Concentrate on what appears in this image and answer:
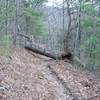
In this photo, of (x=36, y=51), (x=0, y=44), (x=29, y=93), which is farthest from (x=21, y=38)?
(x=29, y=93)

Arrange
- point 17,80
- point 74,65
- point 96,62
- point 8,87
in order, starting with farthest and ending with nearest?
point 96,62 < point 74,65 < point 17,80 < point 8,87

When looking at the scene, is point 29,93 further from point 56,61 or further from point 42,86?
point 56,61

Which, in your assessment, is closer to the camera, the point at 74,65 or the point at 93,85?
the point at 93,85

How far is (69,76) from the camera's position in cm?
1102

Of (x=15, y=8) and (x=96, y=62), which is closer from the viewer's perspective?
(x=15, y=8)

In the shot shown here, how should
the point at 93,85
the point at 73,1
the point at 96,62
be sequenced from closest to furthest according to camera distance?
1. the point at 93,85
2. the point at 96,62
3. the point at 73,1

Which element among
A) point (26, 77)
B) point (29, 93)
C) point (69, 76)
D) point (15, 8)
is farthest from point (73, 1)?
point (29, 93)

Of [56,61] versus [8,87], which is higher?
[8,87]

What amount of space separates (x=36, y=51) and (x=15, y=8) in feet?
11.5

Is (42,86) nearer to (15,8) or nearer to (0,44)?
(0,44)

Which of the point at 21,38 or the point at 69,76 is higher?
the point at 21,38

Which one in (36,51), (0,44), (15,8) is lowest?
(36,51)

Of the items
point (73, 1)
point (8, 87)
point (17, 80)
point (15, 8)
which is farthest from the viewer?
point (73, 1)

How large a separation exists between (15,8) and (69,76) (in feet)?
23.3
